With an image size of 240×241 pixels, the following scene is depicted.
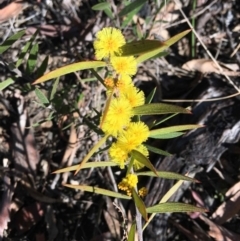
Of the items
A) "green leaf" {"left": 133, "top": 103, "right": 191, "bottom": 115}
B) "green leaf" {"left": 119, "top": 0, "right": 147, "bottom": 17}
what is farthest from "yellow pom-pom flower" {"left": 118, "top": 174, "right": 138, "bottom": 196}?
"green leaf" {"left": 119, "top": 0, "right": 147, "bottom": 17}

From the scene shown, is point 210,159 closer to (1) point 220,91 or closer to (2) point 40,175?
(1) point 220,91

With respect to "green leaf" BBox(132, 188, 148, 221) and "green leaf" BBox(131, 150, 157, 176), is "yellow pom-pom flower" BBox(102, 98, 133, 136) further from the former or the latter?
"green leaf" BBox(132, 188, 148, 221)

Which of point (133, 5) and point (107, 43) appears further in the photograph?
point (133, 5)

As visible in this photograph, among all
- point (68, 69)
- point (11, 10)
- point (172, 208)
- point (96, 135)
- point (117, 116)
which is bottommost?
point (96, 135)

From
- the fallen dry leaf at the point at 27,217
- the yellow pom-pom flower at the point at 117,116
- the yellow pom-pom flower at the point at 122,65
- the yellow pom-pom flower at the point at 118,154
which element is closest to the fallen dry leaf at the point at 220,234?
the fallen dry leaf at the point at 27,217

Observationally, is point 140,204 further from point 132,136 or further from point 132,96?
point 132,96

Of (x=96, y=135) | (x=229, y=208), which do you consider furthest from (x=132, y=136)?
(x=229, y=208)
